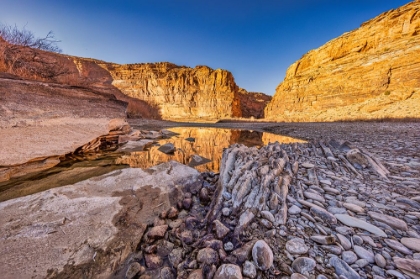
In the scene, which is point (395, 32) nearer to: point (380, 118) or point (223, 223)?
point (380, 118)

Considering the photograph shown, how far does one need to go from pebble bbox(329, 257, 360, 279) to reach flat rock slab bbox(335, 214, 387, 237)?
15.3 inches

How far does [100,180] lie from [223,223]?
2222 millimetres

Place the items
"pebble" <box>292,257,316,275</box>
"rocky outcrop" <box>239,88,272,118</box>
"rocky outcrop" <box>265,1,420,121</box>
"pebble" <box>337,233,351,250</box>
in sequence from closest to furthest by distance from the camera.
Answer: "pebble" <box>292,257,316,275</box>
"pebble" <box>337,233,351,250</box>
"rocky outcrop" <box>265,1,420,121</box>
"rocky outcrop" <box>239,88,272,118</box>

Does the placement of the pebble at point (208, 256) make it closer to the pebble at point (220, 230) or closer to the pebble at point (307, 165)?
the pebble at point (220, 230)

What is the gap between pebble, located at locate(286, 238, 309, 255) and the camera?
3.42 ft

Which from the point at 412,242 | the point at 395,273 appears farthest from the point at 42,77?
the point at 412,242

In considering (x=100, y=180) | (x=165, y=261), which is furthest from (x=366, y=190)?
(x=100, y=180)

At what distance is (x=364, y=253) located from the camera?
973 mm

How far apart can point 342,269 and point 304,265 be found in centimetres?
19

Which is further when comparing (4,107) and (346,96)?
(346,96)

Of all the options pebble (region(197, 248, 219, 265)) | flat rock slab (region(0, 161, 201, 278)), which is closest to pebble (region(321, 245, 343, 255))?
pebble (region(197, 248, 219, 265))

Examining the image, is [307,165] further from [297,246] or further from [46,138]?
[46,138]

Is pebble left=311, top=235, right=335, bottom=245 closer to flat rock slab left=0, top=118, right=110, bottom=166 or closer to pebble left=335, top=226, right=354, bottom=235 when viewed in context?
pebble left=335, top=226, right=354, bottom=235

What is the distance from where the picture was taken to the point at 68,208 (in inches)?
72.7
